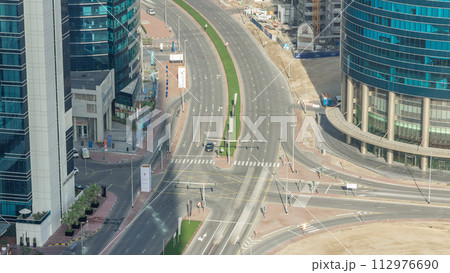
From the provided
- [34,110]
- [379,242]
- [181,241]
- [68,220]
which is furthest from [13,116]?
[379,242]

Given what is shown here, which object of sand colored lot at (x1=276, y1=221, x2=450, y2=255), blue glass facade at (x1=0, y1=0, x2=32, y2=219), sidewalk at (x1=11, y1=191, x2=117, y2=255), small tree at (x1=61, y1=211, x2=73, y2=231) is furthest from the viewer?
small tree at (x1=61, y1=211, x2=73, y2=231)

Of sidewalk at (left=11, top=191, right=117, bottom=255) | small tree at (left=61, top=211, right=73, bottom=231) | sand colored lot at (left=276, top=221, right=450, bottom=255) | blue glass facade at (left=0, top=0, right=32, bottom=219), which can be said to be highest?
blue glass facade at (left=0, top=0, right=32, bottom=219)

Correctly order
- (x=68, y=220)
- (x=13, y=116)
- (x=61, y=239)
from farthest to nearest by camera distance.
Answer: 1. (x=68, y=220)
2. (x=61, y=239)
3. (x=13, y=116)

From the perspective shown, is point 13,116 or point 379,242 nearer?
point 13,116

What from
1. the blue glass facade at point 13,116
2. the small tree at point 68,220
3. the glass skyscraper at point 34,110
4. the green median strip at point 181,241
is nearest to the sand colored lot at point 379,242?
the green median strip at point 181,241

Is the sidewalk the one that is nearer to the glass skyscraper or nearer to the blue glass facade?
the glass skyscraper

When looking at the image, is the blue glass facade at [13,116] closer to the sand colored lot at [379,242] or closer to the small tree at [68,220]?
the small tree at [68,220]

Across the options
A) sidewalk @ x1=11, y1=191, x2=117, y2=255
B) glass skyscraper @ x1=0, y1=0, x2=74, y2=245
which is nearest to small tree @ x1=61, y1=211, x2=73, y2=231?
sidewalk @ x1=11, y1=191, x2=117, y2=255

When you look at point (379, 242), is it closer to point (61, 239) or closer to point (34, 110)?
point (61, 239)
